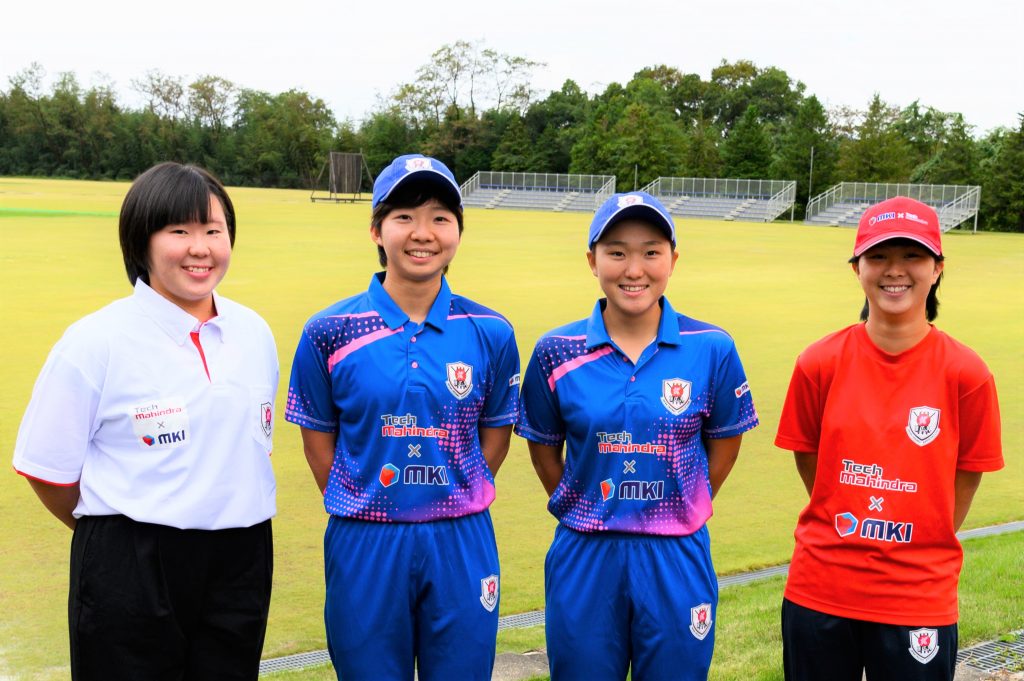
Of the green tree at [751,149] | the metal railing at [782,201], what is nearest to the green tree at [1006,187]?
the metal railing at [782,201]

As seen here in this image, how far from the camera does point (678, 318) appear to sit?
125 inches

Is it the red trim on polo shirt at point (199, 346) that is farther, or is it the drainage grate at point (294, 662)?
the drainage grate at point (294, 662)

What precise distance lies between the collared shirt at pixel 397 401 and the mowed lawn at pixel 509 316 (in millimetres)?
309

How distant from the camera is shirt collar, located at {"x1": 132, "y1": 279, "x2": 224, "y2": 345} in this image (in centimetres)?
286

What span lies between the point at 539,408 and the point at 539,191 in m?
58.7

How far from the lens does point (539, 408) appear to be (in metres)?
3.20

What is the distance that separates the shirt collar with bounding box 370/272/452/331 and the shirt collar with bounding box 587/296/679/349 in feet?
1.43

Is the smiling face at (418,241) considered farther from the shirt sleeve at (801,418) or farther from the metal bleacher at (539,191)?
the metal bleacher at (539,191)

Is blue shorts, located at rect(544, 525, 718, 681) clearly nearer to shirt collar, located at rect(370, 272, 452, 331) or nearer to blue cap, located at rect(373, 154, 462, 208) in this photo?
shirt collar, located at rect(370, 272, 452, 331)

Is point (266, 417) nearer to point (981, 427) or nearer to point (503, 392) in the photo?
point (503, 392)

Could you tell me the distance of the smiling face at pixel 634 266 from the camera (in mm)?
3061

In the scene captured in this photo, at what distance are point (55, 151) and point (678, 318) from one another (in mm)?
93140

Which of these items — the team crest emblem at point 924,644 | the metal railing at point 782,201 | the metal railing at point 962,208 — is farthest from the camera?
the metal railing at point 782,201

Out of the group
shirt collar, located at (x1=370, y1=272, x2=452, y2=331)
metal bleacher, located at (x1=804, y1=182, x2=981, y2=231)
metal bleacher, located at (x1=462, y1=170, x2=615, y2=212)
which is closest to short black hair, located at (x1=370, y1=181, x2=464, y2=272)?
shirt collar, located at (x1=370, y1=272, x2=452, y2=331)
